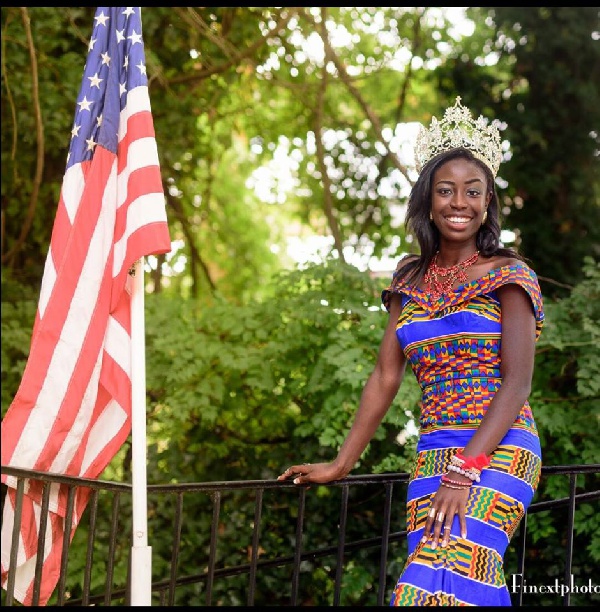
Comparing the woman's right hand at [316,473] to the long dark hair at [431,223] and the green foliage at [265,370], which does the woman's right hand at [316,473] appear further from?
the green foliage at [265,370]

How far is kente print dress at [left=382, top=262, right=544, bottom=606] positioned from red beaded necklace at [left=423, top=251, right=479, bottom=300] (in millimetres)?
33

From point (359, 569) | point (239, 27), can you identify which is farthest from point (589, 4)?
point (359, 569)

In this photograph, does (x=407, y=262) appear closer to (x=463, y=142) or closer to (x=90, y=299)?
(x=463, y=142)

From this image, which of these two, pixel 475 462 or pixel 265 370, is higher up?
pixel 265 370

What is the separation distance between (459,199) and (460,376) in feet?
1.84

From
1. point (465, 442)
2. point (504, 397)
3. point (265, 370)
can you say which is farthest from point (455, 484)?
point (265, 370)

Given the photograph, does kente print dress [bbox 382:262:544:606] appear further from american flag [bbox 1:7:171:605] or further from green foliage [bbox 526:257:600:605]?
green foliage [bbox 526:257:600:605]

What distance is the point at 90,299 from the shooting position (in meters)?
3.10

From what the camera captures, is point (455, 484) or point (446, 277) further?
point (446, 277)

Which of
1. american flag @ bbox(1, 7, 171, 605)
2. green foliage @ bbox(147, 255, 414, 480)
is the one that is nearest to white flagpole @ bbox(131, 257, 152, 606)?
american flag @ bbox(1, 7, 171, 605)

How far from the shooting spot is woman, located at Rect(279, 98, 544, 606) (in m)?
2.51

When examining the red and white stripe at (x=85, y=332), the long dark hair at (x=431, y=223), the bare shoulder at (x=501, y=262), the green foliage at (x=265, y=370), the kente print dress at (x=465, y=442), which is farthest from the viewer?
the green foliage at (x=265, y=370)

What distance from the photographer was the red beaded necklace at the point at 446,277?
2.79 m

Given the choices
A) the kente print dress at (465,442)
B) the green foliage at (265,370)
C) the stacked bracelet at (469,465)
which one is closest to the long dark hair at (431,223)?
the kente print dress at (465,442)
